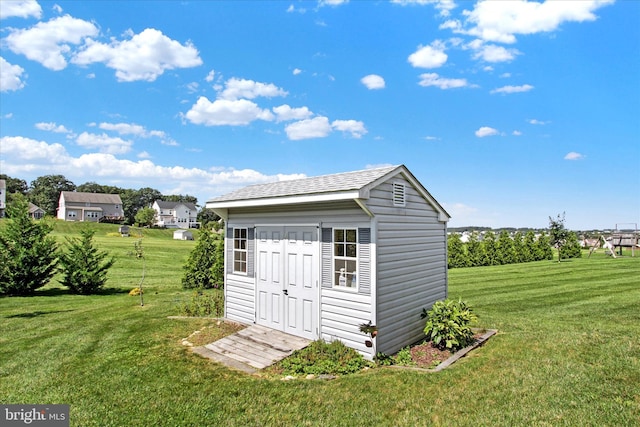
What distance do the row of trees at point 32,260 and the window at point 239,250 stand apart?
8.71m

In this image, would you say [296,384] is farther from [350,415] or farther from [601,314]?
[601,314]

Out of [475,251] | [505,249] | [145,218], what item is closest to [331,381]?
[475,251]

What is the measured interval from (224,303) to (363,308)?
476 cm

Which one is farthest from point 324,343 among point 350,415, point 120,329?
point 120,329

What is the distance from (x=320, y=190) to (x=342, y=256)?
1.42 meters

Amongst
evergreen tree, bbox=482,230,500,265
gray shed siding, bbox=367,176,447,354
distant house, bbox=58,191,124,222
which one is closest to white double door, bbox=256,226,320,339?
gray shed siding, bbox=367,176,447,354

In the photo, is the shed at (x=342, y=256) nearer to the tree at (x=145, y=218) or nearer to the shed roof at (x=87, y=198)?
the tree at (x=145, y=218)

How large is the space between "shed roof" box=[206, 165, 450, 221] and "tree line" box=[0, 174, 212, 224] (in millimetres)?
68323

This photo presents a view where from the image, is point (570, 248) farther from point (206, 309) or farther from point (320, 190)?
point (206, 309)

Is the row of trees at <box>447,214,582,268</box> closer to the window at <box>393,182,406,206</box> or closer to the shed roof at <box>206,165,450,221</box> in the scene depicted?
the shed roof at <box>206,165,450,221</box>

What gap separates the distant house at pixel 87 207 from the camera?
68.4 metres

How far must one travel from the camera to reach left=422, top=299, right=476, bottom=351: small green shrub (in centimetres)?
704

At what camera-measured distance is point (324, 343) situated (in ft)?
23.2

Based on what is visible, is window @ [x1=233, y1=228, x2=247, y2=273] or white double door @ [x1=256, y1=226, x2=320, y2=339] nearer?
white double door @ [x1=256, y1=226, x2=320, y2=339]
